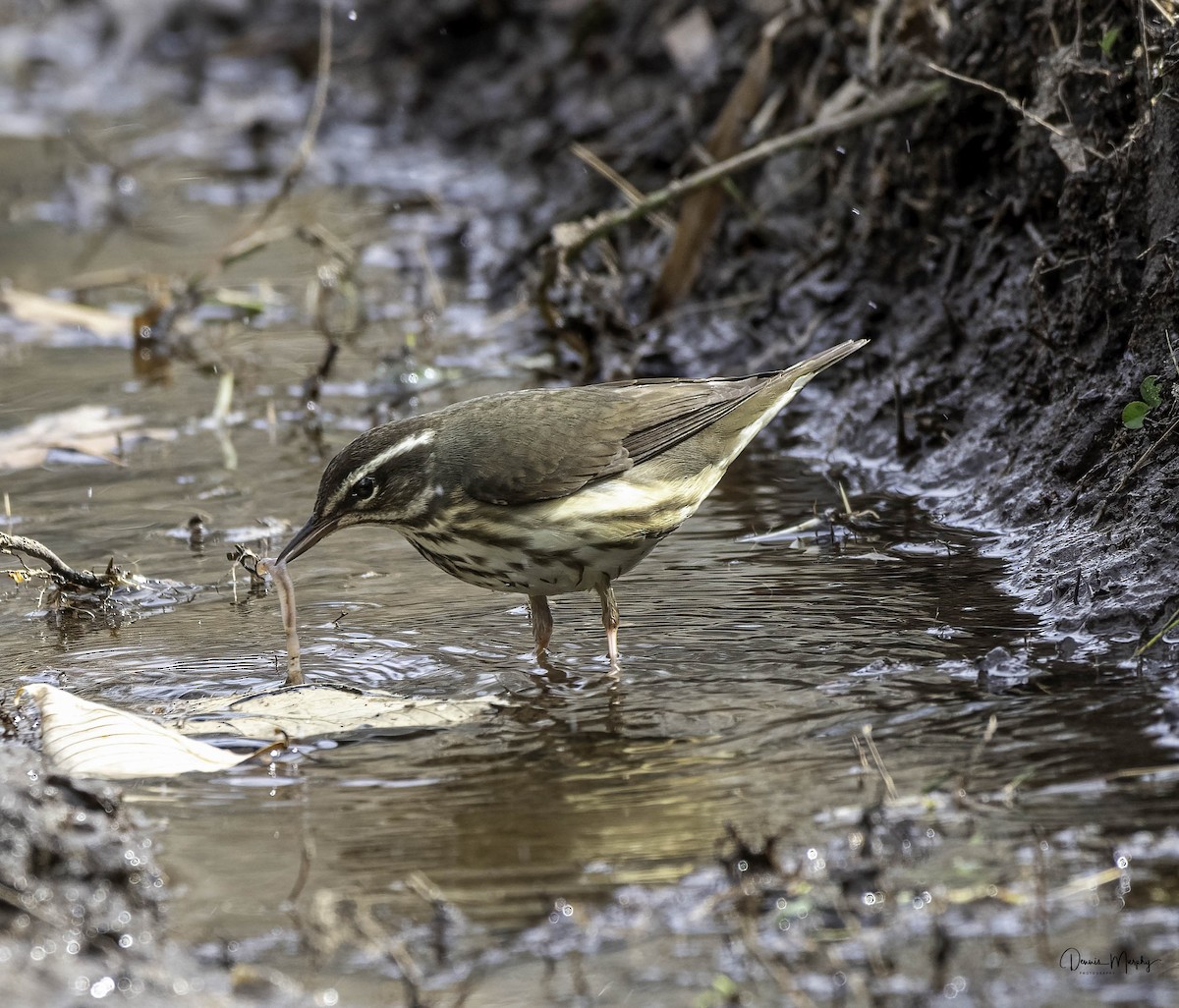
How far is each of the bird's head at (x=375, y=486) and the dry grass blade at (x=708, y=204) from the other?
3.54 metres

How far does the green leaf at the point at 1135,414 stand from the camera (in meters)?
5.70

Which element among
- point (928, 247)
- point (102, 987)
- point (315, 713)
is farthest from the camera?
point (928, 247)

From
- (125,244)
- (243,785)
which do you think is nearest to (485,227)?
(125,244)

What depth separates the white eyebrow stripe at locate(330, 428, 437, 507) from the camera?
596 cm

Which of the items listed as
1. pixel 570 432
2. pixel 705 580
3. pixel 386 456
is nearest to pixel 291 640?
pixel 386 456

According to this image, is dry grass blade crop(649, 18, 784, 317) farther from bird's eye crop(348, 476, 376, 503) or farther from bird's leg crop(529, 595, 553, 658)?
bird's eye crop(348, 476, 376, 503)

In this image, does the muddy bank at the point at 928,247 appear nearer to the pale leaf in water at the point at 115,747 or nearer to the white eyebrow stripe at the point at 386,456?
the white eyebrow stripe at the point at 386,456

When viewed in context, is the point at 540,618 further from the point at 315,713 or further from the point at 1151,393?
the point at 1151,393

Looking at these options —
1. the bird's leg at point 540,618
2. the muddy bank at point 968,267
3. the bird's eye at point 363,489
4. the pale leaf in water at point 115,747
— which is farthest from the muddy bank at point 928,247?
the pale leaf in water at point 115,747

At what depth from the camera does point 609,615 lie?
5.95 metres

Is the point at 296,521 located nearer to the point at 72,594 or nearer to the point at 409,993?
the point at 72,594

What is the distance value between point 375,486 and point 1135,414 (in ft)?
9.19

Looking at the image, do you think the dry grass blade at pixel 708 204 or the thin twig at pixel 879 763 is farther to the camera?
the dry grass blade at pixel 708 204

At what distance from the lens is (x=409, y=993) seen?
11.1ft
